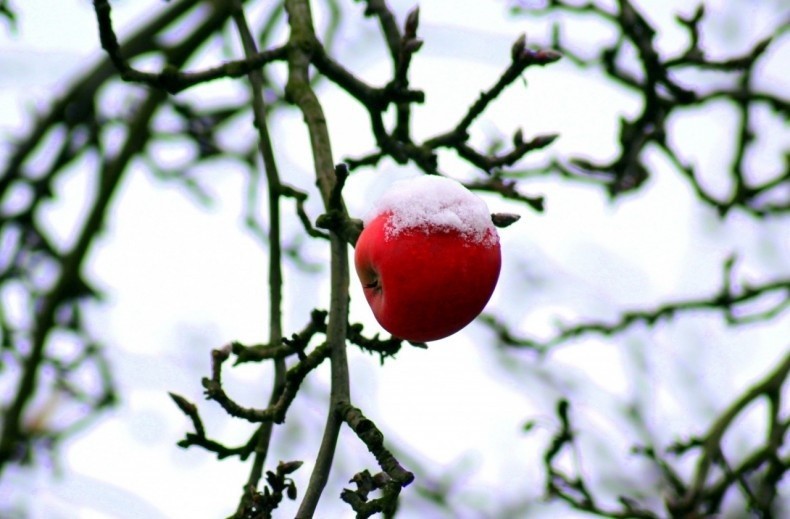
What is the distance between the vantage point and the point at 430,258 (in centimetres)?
155

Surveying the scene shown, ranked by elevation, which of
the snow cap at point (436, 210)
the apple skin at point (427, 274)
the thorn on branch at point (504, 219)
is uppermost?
the thorn on branch at point (504, 219)

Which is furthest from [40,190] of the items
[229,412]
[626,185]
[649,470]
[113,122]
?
[649,470]

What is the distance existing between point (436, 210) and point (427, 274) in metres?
0.11

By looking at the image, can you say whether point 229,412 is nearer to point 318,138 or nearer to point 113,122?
point 318,138

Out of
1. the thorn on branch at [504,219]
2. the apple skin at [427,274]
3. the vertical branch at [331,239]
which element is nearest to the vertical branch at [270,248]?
the vertical branch at [331,239]

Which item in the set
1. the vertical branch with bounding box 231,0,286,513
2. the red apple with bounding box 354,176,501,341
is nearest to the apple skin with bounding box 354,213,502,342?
the red apple with bounding box 354,176,501,341

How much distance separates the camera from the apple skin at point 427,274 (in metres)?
1.54

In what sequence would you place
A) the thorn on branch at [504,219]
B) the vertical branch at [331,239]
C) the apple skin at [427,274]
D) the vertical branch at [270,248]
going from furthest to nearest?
1. the vertical branch at [270,248]
2. the thorn on branch at [504,219]
3. the apple skin at [427,274]
4. the vertical branch at [331,239]

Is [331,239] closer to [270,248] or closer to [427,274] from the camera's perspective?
[427,274]

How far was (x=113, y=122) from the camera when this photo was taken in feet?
15.3

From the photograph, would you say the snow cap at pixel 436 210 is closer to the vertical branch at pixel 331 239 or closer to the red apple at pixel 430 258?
the red apple at pixel 430 258

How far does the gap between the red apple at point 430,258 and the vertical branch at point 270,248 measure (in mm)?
437

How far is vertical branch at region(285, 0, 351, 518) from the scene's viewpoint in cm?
140

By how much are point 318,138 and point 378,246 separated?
1.19ft
